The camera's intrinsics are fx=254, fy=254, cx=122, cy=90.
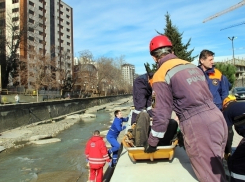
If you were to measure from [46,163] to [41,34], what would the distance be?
70.3 meters

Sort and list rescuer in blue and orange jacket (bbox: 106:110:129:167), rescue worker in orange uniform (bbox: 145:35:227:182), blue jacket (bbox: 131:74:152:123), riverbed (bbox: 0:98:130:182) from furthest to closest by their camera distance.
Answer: riverbed (bbox: 0:98:130:182), rescuer in blue and orange jacket (bbox: 106:110:129:167), blue jacket (bbox: 131:74:152:123), rescue worker in orange uniform (bbox: 145:35:227:182)

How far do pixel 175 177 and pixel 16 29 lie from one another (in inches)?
2036

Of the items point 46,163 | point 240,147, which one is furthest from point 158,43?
point 46,163

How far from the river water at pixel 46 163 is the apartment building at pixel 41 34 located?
28625mm

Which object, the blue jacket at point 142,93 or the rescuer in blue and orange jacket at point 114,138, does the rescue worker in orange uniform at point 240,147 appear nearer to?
the blue jacket at point 142,93

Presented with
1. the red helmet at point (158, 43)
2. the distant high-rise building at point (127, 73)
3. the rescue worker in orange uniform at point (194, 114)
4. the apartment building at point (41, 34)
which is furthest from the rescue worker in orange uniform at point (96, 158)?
the distant high-rise building at point (127, 73)

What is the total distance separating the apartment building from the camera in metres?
43.7

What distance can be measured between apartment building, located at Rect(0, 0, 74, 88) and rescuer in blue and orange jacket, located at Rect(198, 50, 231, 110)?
38.1 metres

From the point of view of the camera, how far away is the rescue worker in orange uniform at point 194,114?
247 cm

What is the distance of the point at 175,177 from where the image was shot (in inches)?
132

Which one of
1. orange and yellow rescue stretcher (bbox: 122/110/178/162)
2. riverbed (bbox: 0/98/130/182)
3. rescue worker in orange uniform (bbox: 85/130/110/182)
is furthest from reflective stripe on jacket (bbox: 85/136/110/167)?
orange and yellow rescue stretcher (bbox: 122/110/178/162)

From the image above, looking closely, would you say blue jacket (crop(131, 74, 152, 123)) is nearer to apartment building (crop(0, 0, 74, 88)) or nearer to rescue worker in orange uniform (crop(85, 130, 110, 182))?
rescue worker in orange uniform (crop(85, 130, 110, 182))

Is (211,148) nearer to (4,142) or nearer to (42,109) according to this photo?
(4,142)

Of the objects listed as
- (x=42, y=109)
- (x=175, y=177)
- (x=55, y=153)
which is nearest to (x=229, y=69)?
(x=42, y=109)
